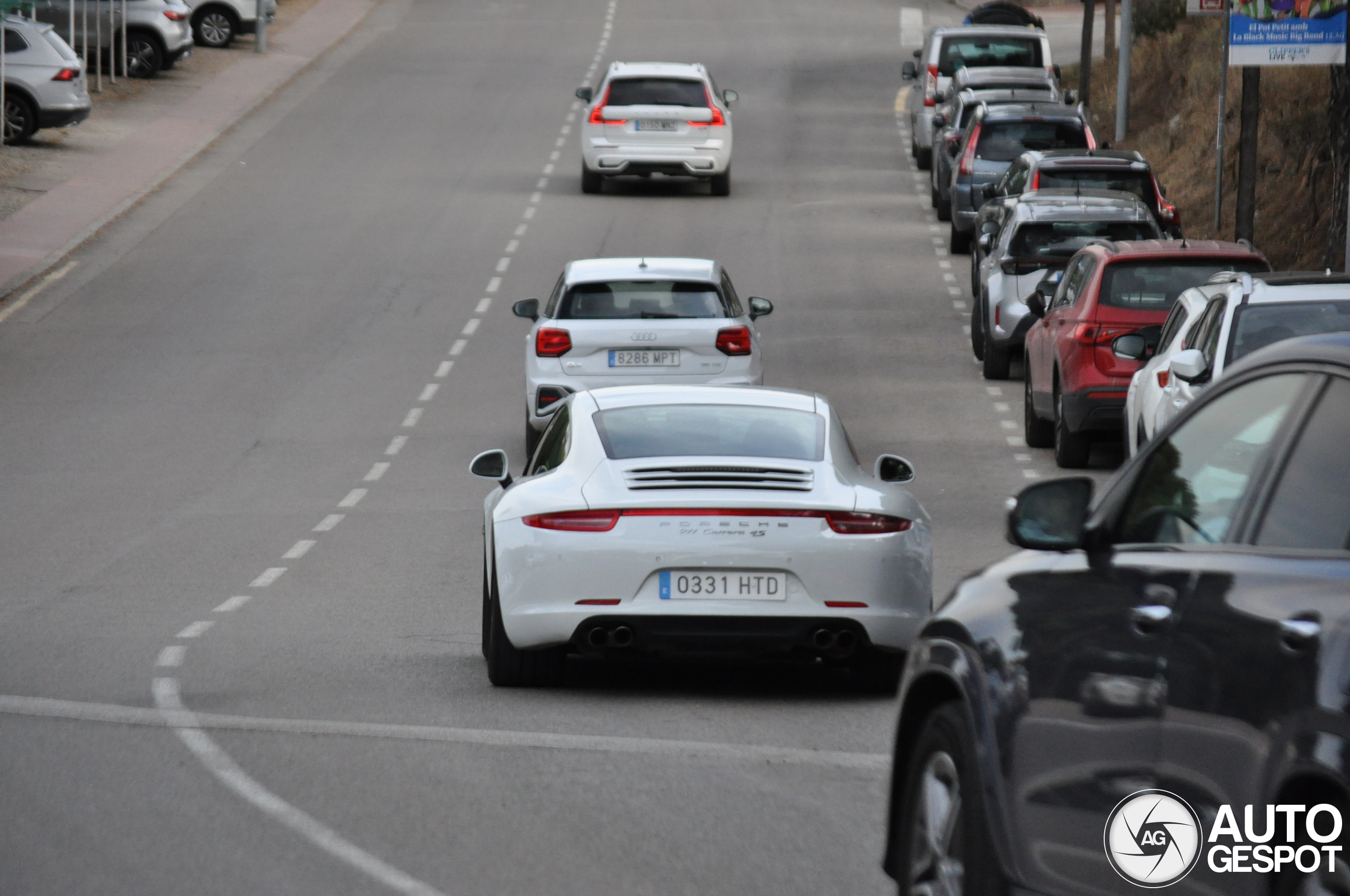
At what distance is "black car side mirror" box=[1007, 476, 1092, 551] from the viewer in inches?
186

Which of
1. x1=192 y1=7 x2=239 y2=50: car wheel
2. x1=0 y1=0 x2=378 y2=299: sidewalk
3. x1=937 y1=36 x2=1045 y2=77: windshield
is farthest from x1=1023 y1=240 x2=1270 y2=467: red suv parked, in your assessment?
x1=192 y1=7 x2=239 y2=50: car wheel

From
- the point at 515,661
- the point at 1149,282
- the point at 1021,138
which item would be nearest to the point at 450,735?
the point at 515,661

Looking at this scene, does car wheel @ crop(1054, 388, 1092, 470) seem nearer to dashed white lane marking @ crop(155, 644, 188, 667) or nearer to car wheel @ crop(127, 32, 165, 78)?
dashed white lane marking @ crop(155, 644, 188, 667)

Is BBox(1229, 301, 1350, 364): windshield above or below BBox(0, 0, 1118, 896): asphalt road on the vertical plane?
above

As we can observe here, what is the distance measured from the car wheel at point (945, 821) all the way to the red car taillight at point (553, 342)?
41.5ft

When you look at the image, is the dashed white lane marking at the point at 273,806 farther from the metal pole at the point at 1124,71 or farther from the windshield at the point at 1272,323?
the metal pole at the point at 1124,71

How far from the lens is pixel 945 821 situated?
16.3ft

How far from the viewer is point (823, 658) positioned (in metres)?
9.27

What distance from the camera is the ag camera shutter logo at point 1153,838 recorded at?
4027 mm

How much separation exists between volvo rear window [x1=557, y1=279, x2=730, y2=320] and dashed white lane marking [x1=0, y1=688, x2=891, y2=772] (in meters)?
9.14

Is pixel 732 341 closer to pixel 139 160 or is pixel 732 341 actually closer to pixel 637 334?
pixel 637 334

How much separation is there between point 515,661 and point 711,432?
130cm

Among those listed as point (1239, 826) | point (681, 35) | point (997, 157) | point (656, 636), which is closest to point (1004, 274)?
point (997, 157)

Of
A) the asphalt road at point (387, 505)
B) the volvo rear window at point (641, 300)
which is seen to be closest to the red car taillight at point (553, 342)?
the volvo rear window at point (641, 300)
